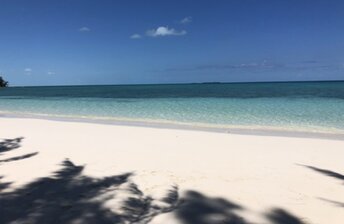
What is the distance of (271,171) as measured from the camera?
613cm

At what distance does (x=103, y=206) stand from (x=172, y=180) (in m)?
1.61

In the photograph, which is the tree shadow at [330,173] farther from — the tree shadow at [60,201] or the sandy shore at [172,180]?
the tree shadow at [60,201]

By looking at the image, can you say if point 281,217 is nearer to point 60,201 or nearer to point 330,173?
point 330,173

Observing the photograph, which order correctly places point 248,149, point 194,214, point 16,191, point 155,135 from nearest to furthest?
1. point 194,214
2. point 16,191
3. point 248,149
4. point 155,135

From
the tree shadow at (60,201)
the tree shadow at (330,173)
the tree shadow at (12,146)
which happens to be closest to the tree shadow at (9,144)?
the tree shadow at (12,146)

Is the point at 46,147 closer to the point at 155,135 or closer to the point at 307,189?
the point at 155,135

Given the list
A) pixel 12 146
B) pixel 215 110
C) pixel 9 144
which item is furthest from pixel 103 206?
pixel 215 110

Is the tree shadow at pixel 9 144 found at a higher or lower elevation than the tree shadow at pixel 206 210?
higher

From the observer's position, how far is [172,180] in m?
5.50

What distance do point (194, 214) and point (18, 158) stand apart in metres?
4.86

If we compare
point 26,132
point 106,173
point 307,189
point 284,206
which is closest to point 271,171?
point 307,189

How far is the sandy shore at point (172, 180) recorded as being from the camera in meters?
4.00

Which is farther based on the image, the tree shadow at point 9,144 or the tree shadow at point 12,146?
the tree shadow at point 9,144

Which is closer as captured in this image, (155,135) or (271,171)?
(271,171)
